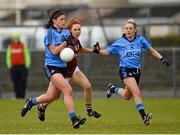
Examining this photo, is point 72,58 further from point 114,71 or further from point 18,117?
point 114,71

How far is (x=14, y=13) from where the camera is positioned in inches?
1430

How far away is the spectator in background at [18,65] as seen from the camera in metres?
28.0

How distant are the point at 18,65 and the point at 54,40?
39.9 feet

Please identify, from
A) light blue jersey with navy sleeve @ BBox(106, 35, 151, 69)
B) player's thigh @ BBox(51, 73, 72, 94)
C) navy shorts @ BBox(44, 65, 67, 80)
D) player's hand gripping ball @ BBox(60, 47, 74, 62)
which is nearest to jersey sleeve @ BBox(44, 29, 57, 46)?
player's hand gripping ball @ BBox(60, 47, 74, 62)

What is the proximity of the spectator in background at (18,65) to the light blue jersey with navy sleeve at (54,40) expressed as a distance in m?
11.6

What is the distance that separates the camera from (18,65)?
2812 centimetres

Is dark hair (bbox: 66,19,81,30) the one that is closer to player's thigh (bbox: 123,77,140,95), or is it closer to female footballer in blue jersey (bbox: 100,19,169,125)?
female footballer in blue jersey (bbox: 100,19,169,125)

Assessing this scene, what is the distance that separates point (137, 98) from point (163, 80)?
12.7 meters

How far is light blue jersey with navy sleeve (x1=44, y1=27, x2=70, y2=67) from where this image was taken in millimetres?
16047

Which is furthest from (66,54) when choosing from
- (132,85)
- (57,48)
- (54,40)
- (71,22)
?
(132,85)

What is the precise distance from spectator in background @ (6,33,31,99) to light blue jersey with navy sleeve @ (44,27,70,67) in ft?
38.2

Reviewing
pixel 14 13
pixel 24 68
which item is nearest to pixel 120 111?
pixel 24 68

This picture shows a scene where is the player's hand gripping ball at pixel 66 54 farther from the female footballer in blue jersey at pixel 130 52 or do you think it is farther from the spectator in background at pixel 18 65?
the spectator in background at pixel 18 65

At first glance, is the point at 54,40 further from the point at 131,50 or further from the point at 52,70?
the point at 131,50
